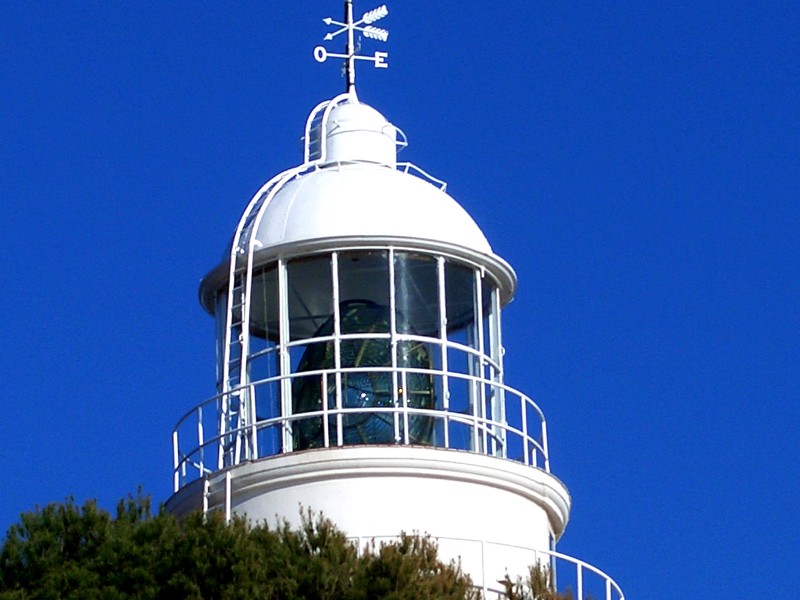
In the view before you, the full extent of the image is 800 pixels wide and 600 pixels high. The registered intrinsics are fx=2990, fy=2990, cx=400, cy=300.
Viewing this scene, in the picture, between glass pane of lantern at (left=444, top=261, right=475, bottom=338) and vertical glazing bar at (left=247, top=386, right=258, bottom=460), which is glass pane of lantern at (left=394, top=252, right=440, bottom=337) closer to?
glass pane of lantern at (left=444, top=261, right=475, bottom=338)

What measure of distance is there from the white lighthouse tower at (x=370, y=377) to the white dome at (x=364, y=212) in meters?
0.02

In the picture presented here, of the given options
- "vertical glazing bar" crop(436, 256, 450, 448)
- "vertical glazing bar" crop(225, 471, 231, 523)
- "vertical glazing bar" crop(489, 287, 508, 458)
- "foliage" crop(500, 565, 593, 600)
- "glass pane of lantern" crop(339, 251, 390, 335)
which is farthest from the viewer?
"vertical glazing bar" crop(489, 287, 508, 458)

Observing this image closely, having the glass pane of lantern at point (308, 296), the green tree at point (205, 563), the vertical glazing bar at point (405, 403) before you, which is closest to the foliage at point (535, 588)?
the green tree at point (205, 563)

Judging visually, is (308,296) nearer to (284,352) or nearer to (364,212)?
(284,352)

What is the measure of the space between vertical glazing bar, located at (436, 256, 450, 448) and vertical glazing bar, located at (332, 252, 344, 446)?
1.07 m

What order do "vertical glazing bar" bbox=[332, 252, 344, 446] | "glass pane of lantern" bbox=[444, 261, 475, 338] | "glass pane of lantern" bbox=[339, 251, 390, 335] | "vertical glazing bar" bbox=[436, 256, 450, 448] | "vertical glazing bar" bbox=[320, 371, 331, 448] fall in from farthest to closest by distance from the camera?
"glass pane of lantern" bbox=[444, 261, 475, 338], "glass pane of lantern" bbox=[339, 251, 390, 335], "vertical glazing bar" bbox=[436, 256, 450, 448], "vertical glazing bar" bbox=[332, 252, 344, 446], "vertical glazing bar" bbox=[320, 371, 331, 448]

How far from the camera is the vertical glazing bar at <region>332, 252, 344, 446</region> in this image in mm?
30641

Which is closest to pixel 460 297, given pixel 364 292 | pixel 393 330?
pixel 364 292

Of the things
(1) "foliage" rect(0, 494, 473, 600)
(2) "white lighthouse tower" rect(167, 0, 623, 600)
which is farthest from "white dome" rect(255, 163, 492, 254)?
(1) "foliage" rect(0, 494, 473, 600)

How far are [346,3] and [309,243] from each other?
3.66m

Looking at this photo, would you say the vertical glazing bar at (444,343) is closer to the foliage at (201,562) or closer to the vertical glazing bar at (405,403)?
the vertical glazing bar at (405,403)

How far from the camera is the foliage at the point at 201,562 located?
90.6ft

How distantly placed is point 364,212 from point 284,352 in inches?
67.3

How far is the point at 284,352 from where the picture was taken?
31625 mm
